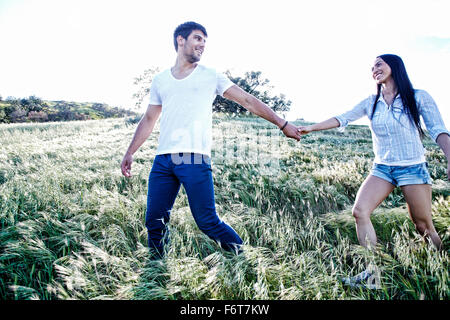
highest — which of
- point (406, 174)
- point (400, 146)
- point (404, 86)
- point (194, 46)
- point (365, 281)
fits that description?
point (194, 46)

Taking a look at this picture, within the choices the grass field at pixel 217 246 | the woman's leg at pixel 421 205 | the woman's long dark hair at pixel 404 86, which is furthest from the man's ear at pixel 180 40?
the woman's leg at pixel 421 205

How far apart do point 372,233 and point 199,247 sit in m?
1.86

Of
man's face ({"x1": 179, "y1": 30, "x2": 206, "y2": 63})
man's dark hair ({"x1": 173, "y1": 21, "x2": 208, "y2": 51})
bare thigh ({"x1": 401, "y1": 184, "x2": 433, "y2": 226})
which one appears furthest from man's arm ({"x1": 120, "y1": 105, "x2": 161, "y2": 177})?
bare thigh ({"x1": 401, "y1": 184, "x2": 433, "y2": 226})

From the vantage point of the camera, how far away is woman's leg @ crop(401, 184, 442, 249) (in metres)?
2.74

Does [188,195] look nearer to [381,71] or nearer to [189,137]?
[189,137]

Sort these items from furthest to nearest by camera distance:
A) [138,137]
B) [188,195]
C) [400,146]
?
[138,137] → [400,146] → [188,195]

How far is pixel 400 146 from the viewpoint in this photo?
9.27 ft

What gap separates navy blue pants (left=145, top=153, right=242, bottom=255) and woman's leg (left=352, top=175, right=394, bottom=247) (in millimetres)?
1247

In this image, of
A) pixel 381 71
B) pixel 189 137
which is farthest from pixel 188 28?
pixel 381 71

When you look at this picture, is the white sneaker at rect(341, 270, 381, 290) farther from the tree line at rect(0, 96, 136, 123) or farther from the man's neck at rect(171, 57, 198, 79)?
the tree line at rect(0, 96, 136, 123)

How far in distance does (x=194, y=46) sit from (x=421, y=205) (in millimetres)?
2697

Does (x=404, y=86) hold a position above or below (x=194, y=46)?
below

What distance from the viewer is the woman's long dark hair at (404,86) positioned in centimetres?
284

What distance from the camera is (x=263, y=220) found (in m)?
3.78
